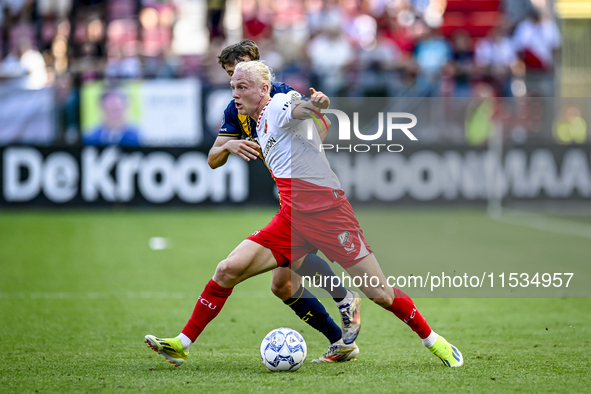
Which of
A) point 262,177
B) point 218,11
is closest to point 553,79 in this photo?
point 262,177

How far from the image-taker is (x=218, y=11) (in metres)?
17.5

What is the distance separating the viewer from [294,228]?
15.6 ft

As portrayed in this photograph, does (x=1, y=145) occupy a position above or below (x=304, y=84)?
below

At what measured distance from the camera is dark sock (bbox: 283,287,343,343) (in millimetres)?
5113

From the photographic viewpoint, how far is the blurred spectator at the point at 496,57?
49.5ft

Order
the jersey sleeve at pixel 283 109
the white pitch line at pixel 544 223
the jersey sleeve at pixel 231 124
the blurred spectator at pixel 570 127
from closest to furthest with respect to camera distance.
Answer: the jersey sleeve at pixel 283 109
the jersey sleeve at pixel 231 124
the white pitch line at pixel 544 223
the blurred spectator at pixel 570 127

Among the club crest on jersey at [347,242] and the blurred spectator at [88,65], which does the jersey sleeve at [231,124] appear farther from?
the blurred spectator at [88,65]

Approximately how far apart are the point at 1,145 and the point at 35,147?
65 centimetres

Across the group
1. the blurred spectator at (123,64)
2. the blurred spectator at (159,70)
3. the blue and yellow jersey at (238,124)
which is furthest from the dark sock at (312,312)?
the blurred spectator at (123,64)

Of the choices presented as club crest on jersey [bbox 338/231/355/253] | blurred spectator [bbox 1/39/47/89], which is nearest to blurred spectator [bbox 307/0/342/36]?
blurred spectator [bbox 1/39/47/89]

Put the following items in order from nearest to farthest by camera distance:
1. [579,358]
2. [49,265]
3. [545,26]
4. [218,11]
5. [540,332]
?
[579,358], [540,332], [49,265], [545,26], [218,11]

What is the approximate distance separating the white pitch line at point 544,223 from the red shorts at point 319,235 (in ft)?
26.9

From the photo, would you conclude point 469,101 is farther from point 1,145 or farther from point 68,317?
point 68,317

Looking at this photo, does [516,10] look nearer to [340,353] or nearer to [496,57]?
[496,57]
